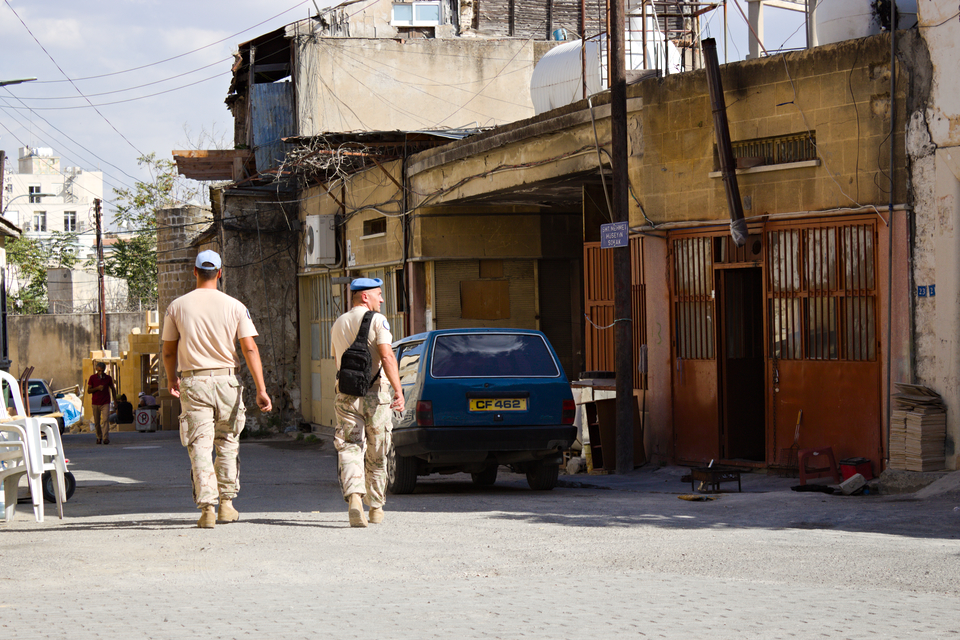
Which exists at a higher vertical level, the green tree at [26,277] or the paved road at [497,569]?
the green tree at [26,277]

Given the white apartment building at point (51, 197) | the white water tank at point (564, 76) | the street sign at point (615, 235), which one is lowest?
the street sign at point (615, 235)

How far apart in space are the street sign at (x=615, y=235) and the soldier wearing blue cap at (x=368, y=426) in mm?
5113

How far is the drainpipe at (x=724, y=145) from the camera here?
12336 millimetres

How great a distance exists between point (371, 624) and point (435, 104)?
22885 millimetres

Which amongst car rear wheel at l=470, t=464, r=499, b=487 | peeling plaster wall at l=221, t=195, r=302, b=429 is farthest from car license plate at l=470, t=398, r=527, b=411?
peeling plaster wall at l=221, t=195, r=302, b=429

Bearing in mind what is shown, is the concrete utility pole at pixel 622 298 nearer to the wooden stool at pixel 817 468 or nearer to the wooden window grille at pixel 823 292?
the wooden window grille at pixel 823 292

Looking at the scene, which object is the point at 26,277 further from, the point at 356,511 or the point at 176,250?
the point at 356,511

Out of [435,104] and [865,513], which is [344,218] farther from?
[865,513]

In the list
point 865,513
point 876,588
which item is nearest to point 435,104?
point 865,513

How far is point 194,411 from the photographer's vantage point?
8047 mm

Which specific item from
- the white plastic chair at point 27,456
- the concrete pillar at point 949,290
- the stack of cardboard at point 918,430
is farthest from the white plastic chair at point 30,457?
the concrete pillar at point 949,290

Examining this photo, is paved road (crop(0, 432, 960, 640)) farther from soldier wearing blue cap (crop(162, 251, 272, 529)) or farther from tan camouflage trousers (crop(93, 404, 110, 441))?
tan camouflage trousers (crop(93, 404, 110, 441))

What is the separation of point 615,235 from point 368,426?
18.2ft

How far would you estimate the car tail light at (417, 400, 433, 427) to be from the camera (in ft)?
35.6
